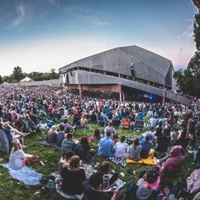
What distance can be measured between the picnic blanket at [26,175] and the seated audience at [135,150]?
10.6ft

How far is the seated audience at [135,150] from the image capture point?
25.7 feet

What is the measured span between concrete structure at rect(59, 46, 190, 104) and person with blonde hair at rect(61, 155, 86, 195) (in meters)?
29.3

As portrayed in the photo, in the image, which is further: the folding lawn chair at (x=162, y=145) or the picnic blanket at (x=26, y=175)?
the folding lawn chair at (x=162, y=145)

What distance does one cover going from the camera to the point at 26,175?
638 centimetres

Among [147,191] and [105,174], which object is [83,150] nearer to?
[105,174]

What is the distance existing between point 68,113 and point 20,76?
126 m

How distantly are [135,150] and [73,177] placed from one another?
345 cm

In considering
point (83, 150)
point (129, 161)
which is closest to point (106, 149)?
point (129, 161)

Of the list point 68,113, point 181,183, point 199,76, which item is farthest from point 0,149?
point 199,76

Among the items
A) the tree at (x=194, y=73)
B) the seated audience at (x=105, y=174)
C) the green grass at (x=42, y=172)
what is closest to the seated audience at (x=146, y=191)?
the seated audience at (x=105, y=174)

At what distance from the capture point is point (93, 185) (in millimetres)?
3930

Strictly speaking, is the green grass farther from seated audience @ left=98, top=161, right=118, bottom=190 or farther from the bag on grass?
seated audience @ left=98, top=161, right=118, bottom=190

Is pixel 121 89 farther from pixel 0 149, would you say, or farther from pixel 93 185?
pixel 93 185

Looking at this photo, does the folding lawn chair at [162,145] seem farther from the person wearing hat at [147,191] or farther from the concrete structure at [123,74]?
the concrete structure at [123,74]
